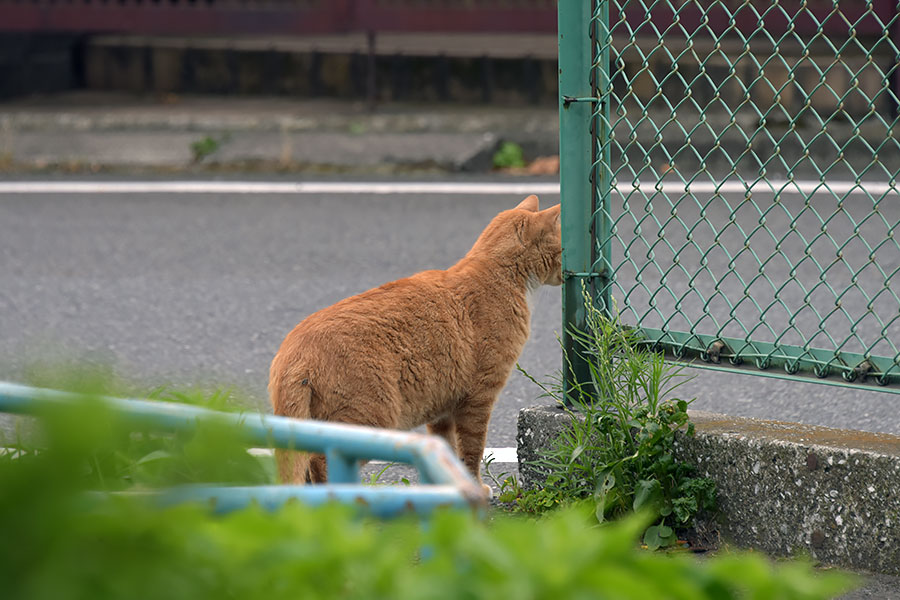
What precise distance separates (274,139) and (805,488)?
575 cm

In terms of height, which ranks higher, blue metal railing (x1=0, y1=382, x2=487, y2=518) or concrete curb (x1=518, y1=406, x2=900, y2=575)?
blue metal railing (x1=0, y1=382, x2=487, y2=518)

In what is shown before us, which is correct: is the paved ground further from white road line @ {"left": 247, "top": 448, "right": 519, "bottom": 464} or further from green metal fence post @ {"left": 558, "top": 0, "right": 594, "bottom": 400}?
green metal fence post @ {"left": 558, "top": 0, "right": 594, "bottom": 400}

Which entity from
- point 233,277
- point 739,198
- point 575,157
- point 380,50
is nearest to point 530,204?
point 575,157

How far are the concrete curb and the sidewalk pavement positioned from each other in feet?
16.0

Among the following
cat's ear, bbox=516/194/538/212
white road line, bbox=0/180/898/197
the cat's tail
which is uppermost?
cat's ear, bbox=516/194/538/212

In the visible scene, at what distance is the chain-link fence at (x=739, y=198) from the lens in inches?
107

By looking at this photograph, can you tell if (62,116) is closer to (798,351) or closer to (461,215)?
(461,215)

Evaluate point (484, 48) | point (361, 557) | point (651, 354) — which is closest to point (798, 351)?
point (651, 354)

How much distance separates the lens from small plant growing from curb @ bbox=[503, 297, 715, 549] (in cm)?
268

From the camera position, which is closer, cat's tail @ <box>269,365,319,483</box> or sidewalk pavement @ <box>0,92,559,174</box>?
cat's tail @ <box>269,365,319,483</box>

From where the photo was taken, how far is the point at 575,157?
2.88m

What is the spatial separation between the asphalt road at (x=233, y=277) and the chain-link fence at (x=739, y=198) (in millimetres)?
347

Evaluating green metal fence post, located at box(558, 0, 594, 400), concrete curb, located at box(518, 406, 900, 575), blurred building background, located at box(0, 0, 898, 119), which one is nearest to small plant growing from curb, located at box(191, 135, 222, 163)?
blurred building background, located at box(0, 0, 898, 119)

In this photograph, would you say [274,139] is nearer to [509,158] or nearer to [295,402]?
[509,158]
